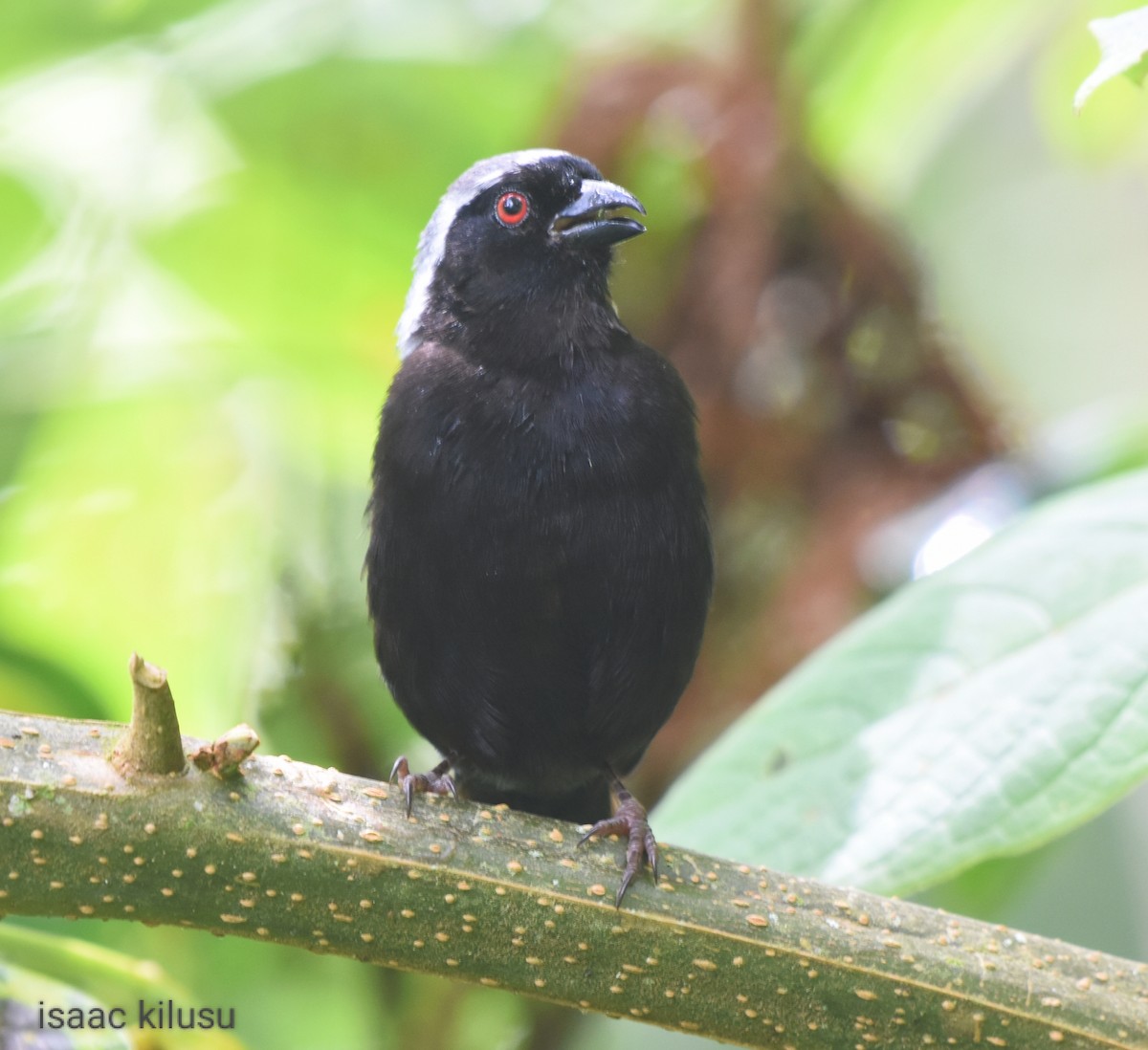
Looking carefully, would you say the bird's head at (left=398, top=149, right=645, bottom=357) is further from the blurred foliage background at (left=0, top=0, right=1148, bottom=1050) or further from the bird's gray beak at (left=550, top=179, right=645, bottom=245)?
the blurred foliage background at (left=0, top=0, right=1148, bottom=1050)

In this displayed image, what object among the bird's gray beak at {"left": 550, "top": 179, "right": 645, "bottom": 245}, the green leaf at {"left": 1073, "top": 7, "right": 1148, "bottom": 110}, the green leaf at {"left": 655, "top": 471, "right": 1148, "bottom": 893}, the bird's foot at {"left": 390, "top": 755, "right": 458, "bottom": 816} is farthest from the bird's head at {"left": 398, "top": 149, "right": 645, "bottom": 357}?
the green leaf at {"left": 1073, "top": 7, "right": 1148, "bottom": 110}

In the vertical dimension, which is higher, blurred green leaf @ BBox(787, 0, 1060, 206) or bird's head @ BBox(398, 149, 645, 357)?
blurred green leaf @ BBox(787, 0, 1060, 206)

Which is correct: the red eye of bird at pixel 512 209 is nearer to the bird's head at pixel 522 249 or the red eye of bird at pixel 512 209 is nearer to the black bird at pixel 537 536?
the bird's head at pixel 522 249

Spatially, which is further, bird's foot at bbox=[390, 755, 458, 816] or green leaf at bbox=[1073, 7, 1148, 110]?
bird's foot at bbox=[390, 755, 458, 816]

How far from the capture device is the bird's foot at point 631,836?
84.0 inches

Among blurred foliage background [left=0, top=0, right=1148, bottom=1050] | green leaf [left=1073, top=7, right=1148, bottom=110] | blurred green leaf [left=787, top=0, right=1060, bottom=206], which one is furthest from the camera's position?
blurred green leaf [left=787, top=0, right=1060, bottom=206]

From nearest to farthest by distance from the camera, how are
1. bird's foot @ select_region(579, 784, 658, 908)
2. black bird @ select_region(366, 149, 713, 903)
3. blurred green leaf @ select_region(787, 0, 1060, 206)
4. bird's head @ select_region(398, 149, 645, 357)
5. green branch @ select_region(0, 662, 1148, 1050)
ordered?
1. green branch @ select_region(0, 662, 1148, 1050)
2. bird's foot @ select_region(579, 784, 658, 908)
3. black bird @ select_region(366, 149, 713, 903)
4. bird's head @ select_region(398, 149, 645, 357)
5. blurred green leaf @ select_region(787, 0, 1060, 206)

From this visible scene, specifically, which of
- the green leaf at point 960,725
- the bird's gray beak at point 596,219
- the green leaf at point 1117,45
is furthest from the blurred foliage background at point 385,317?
the green leaf at point 1117,45

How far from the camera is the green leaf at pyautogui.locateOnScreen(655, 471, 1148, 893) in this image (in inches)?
85.3

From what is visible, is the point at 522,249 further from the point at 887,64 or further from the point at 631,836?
the point at 887,64

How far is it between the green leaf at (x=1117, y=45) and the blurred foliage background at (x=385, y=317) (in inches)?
78.3

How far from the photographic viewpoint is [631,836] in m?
2.31

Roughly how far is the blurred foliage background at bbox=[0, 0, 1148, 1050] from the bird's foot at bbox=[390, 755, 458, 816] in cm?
49

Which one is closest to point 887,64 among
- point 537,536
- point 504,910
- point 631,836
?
point 537,536
